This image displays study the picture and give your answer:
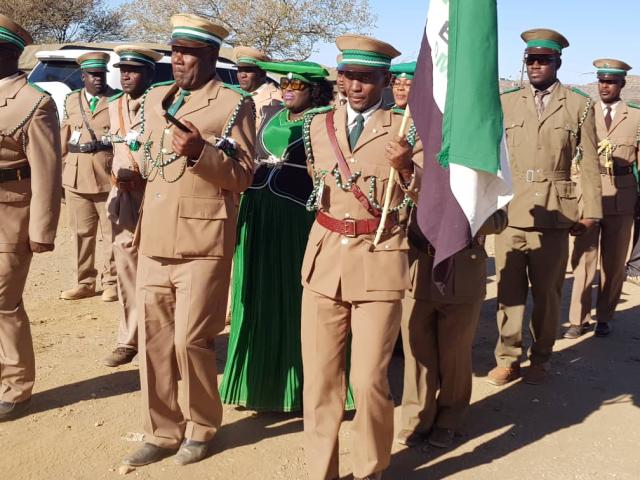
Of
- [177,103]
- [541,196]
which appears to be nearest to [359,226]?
[177,103]

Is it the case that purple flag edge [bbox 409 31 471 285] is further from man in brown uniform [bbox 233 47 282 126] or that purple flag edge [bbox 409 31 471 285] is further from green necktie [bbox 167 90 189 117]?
man in brown uniform [bbox 233 47 282 126]

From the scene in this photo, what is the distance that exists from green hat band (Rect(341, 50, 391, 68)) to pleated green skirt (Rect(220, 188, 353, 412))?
1305 mm

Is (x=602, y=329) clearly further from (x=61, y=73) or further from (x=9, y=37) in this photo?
(x=61, y=73)

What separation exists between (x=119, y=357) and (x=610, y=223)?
4.57 m

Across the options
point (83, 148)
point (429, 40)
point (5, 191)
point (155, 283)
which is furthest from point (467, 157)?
point (83, 148)

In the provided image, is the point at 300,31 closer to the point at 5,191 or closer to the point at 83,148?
the point at 83,148

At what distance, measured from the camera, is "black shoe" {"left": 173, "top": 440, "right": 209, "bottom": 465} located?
13.3ft

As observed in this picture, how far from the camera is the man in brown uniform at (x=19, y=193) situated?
14.0 feet

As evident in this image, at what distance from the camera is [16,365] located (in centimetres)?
455

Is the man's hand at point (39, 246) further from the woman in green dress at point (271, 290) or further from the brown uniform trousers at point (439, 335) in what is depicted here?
the brown uniform trousers at point (439, 335)

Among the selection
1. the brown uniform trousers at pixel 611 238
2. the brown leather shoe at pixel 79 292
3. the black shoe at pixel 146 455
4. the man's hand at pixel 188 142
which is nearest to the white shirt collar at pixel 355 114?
the man's hand at pixel 188 142

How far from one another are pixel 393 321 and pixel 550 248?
2.21m

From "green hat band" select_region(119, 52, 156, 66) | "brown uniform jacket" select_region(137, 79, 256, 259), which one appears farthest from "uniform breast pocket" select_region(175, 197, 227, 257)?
"green hat band" select_region(119, 52, 156, 66)

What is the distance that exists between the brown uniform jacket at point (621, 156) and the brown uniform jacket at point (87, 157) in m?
Answer: 4.69
